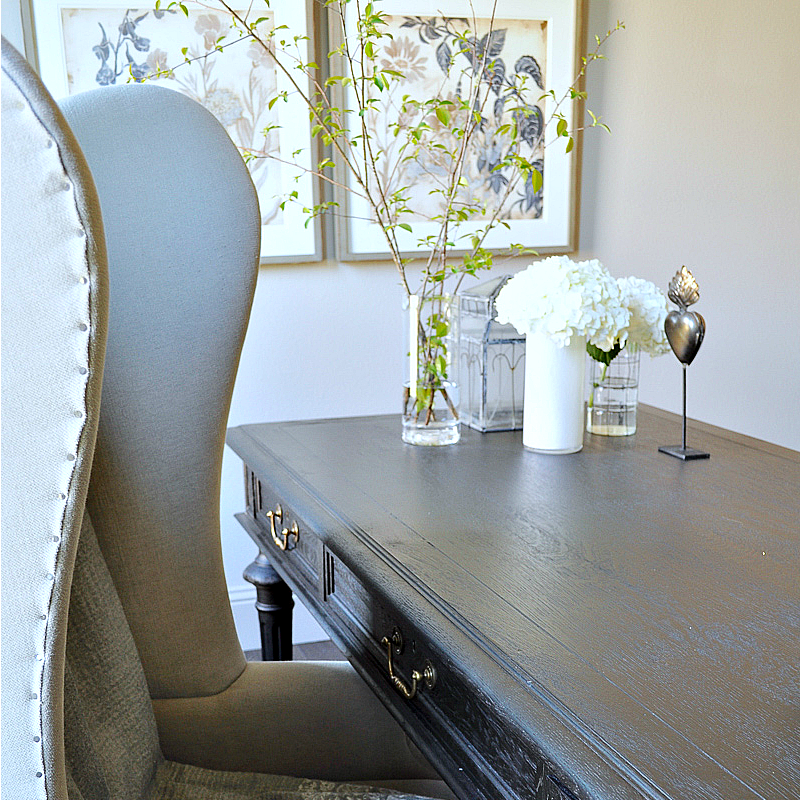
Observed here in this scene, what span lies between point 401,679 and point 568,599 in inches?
9.5

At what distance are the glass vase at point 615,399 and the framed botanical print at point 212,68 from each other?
1.08 metres

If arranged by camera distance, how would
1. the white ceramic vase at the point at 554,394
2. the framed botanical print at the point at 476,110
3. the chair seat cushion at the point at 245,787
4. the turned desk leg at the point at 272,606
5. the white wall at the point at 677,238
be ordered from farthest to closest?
the white wall at the point at 677,238
the framed botanical print at the point at 476,110
the turned desk leg at the point at 272,606
the white ceramic vase at the point at 554,394
the chair seat cushion at the point at 245,787

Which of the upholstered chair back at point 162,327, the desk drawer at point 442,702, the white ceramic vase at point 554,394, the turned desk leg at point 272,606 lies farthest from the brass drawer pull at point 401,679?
the turned desk leg at point 272,606

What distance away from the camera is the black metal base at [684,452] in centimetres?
161

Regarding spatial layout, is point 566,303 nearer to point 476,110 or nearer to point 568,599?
point 568,599

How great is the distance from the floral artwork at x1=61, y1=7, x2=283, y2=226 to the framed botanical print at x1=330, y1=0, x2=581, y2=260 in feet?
0.79

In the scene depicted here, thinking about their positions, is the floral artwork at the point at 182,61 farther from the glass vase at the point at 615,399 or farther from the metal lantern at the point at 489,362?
the glass vase at the point at 615,399

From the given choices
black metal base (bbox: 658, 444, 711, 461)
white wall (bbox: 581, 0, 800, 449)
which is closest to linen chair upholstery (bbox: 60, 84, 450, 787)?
black metal base (bbox: 658, 444, 711, 461)

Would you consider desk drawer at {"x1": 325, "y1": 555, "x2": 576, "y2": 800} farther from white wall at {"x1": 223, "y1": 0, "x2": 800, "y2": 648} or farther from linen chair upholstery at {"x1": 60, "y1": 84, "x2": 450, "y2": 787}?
white wall at {"x1": 223, "y1": 0, "x2": 800, "y2": 648}

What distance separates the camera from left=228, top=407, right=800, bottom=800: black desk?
2.38 feet

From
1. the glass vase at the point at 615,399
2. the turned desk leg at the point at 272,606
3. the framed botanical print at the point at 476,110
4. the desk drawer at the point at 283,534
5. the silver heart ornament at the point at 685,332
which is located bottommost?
the turned desk leg at the point at 272,606

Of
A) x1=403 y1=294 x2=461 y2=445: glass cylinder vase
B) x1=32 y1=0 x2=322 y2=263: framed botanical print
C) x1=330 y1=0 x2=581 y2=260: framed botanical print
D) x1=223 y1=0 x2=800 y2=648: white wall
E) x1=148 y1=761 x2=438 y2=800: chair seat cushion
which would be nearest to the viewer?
x1=148 y1=761 x2=438 y2=800: chair seat cushion

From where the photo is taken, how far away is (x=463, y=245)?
2975 mm

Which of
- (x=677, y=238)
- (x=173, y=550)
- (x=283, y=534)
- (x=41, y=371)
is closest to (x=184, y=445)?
(x=173, y=550)
